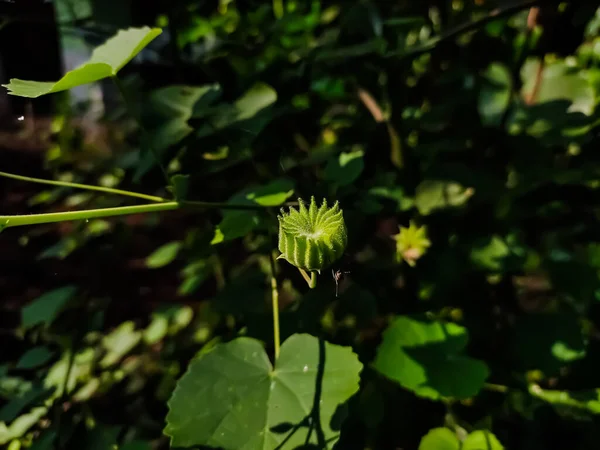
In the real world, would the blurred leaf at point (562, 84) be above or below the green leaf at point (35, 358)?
above

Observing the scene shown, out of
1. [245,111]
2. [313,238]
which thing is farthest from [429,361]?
[245,111]

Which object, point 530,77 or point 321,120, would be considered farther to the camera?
point 321,120

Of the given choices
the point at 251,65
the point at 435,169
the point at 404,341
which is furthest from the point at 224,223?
the point at 251,65

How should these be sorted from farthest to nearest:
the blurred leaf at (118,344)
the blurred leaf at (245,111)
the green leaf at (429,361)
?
1. the blurred leaf at (118,344)
2. the blurred leaf at (245,111)
3. the green leaf at (429,361)

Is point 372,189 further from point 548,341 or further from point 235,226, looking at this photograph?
point 548,341

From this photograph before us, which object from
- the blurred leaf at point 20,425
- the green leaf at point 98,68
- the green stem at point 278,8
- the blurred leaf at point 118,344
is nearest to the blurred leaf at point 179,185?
the green leaf at point 98,68

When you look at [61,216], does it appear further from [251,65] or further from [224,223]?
[251,65]

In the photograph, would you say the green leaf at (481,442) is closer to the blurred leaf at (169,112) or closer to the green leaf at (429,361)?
the green leaf at (429,361)
